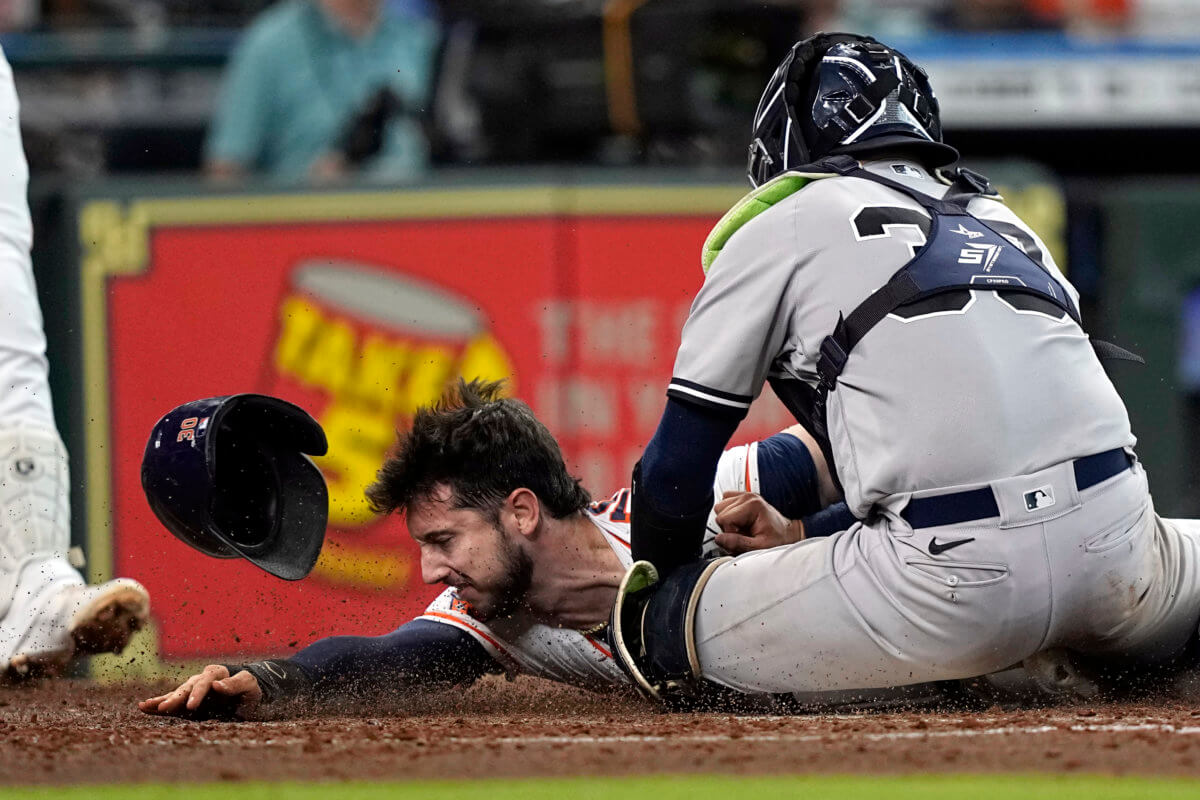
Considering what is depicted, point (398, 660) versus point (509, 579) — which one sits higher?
point (509, 579)

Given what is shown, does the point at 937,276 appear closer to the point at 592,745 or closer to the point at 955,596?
the point at 955,596

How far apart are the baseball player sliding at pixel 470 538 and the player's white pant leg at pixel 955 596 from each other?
1.17 feet

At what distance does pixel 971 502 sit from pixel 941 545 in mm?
111

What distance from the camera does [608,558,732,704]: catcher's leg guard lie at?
3.81 metres

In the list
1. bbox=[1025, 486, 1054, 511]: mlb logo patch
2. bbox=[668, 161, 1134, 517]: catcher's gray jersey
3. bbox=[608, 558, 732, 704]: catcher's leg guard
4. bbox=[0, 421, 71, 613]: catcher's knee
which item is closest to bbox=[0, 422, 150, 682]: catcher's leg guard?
bbox=[0, 421, 71, 613]: catcher's knee

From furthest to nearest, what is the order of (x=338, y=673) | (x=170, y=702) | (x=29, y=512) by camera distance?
(x=29, y=512) < (x=338, y=673) < (x=170, y=702)

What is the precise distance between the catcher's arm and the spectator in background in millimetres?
3462

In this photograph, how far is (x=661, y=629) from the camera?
3826 mm

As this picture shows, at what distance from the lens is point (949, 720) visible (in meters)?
3.47

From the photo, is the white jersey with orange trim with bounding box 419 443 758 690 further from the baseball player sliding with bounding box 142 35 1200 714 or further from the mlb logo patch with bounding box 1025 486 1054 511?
the mlb logo patch with bounding box 1025 486 1054 511

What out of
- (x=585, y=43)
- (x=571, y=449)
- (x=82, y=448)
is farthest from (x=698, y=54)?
(x=82, y=448)

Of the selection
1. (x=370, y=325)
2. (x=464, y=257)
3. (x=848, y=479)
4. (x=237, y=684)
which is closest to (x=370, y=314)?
(x=370, y=325)

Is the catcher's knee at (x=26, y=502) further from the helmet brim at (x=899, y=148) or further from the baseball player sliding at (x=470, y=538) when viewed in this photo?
the helmet brim at (x=899, y=148)

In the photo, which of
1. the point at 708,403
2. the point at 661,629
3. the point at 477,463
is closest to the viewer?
the point at 708,403
